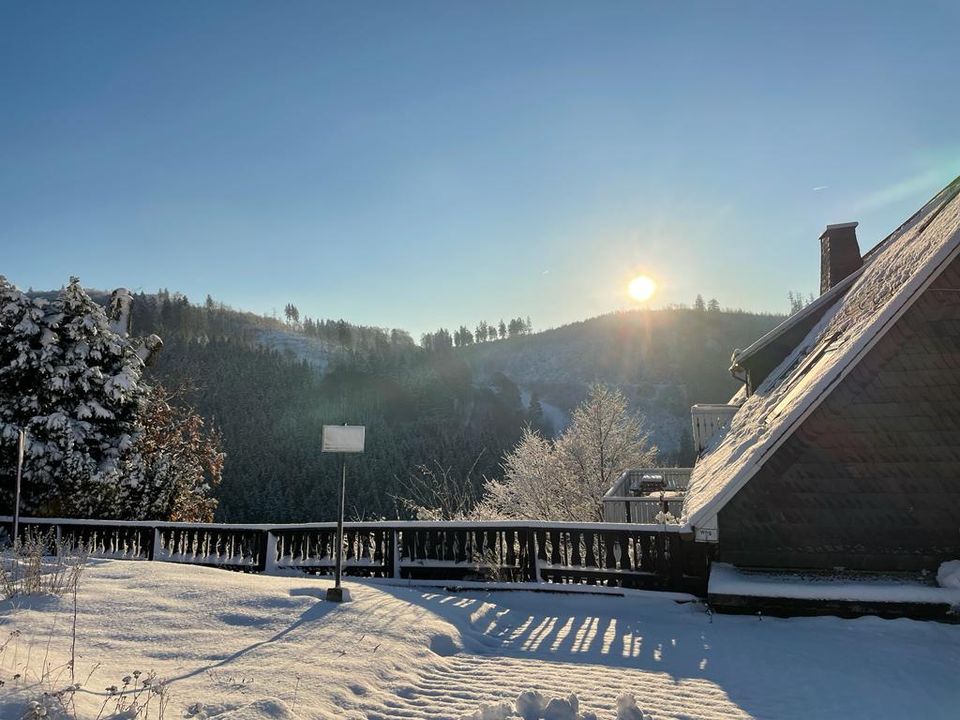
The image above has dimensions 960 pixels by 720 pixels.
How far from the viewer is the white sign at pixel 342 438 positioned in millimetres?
7790

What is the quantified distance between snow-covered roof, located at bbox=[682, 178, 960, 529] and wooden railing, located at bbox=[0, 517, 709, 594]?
0.82 meters

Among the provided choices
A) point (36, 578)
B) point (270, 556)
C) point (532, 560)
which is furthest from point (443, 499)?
point (36, 578)

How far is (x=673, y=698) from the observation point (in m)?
4.89

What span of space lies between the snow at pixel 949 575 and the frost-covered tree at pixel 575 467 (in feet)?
61.5

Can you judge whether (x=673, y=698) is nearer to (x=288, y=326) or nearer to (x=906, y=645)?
(x=906, y=645)

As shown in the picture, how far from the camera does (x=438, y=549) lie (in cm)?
944

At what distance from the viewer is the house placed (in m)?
7.63

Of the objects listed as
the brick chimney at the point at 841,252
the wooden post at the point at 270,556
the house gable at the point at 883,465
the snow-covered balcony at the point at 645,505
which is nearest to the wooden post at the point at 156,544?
the wooden post at the point at 270,556

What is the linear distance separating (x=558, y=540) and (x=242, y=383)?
111744 millimetres

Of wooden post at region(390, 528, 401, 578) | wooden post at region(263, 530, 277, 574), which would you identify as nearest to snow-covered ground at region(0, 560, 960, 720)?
wooden post at region(390, 528, 401, 578)

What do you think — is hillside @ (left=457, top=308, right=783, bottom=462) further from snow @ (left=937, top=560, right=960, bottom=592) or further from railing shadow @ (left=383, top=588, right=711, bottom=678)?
railing shadow @ (left=383, top=588, right=711, bottom=678)

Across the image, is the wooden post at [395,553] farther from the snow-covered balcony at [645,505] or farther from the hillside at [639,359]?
the hillside at [639,359]

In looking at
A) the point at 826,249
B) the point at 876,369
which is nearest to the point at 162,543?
the point at 876,369

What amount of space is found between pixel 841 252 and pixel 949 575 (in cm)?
1217
